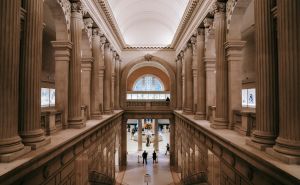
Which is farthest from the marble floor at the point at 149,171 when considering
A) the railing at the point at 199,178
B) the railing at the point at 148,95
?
the railing at the point at 148,95

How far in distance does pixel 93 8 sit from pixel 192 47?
6916 mm

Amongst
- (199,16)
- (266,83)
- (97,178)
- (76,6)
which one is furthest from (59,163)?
(199,16)

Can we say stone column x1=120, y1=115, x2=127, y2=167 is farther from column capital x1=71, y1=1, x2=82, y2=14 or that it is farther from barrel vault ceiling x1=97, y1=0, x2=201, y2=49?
column capital x1=71, y1=1, x2=82, y2=14

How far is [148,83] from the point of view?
1534 inches

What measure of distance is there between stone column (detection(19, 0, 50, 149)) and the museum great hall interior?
0.02 metres

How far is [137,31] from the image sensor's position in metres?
25.0

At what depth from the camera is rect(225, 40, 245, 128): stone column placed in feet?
29.9

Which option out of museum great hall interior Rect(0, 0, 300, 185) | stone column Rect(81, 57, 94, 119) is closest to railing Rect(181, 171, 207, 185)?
museum great hall interior Rect(0, 0, 300, 185)

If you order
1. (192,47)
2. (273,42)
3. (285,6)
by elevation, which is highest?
(192,47)

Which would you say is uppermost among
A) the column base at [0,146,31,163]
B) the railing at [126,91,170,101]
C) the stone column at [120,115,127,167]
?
the railing at [126,91,170,101]

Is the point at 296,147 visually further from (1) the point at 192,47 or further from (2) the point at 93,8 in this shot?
(1) the point at 192,47

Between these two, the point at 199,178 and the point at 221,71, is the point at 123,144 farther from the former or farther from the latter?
the point at 221,71

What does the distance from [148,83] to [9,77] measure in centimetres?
3421

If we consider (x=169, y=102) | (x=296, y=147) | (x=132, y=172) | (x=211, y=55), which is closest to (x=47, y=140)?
(x=296, y=147)
